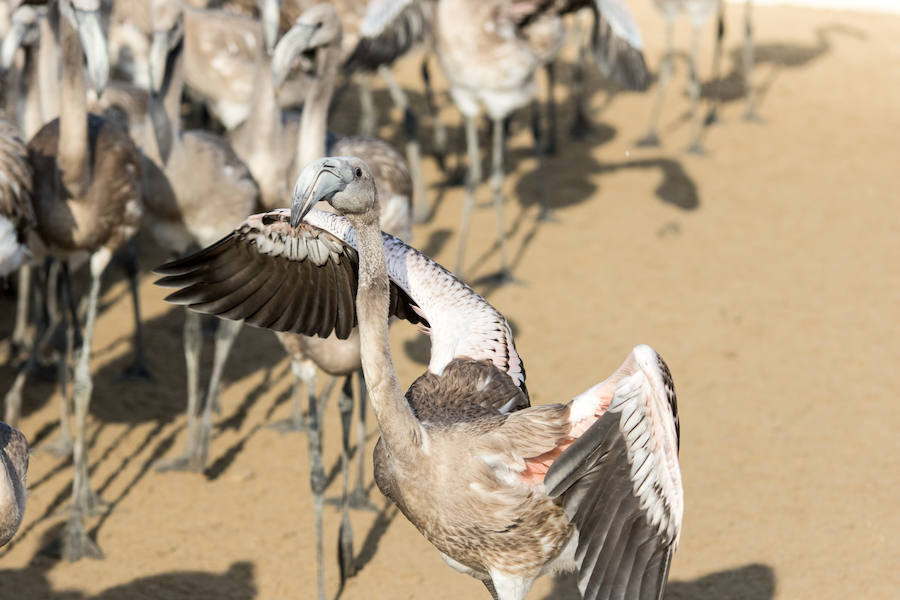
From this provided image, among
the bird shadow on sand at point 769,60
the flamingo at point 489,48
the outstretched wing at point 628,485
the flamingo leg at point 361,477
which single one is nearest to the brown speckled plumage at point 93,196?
the flamingo leg at point 361,477

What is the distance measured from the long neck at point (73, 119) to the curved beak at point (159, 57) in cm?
81

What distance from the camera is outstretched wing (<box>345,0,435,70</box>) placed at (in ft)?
31.8

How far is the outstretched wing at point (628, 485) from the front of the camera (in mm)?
3592

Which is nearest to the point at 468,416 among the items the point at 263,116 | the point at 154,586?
the point at 154,586

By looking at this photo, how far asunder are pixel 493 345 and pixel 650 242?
237 inches

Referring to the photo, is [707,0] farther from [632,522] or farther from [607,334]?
[632,522]

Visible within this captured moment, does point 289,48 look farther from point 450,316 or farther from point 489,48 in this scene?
point 489,48

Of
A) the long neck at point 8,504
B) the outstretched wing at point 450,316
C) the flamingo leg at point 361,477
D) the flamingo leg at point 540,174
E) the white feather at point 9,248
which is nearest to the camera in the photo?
the long neck at point 8,504

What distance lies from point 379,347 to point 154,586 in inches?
104

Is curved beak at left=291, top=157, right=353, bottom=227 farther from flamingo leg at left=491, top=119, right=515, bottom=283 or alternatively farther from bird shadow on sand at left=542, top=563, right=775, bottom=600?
flamingo leg at left=491, top=119, right=515, bottom=283

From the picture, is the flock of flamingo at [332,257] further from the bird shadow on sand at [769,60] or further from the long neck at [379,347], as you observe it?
the bird shadow on sand at [769,60]

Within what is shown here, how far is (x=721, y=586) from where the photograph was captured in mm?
5816

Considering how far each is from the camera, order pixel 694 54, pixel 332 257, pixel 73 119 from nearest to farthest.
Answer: pixel 332 257, pixel 73 119, pixel 694 54

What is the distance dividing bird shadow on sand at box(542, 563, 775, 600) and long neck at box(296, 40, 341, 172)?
2.60 meters
